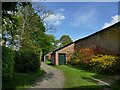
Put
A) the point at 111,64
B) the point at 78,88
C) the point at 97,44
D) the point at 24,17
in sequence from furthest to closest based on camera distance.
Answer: the point at 24,17
the point at 97,44
the point at 111,64
the point at 78,88

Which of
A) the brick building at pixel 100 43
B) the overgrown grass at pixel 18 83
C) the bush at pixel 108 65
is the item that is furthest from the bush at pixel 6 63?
the brick building at pixel 100 43

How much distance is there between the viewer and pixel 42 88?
14.8m

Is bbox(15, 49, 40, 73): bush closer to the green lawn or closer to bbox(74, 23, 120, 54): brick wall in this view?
the green lawn

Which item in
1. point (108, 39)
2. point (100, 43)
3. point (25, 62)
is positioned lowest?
point (25, 62)

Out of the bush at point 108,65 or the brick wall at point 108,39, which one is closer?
the bush at point 108,65

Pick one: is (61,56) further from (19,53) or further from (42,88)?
(42,88)

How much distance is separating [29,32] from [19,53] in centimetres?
1553

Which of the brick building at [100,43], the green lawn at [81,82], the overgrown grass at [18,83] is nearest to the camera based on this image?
the overgrown grass at [18,83]

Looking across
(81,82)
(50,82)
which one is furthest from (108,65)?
(50,82)

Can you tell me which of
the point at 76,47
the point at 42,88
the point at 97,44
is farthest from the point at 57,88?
the point at 76,47

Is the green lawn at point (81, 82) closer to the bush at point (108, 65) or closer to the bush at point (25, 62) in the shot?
the bush at point (108, 65)

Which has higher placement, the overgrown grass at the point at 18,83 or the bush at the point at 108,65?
the bush at the point at 108,65

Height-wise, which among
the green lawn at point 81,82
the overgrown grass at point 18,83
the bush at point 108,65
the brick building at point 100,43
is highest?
the brick building at point 100,43

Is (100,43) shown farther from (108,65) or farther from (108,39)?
(108,65)
